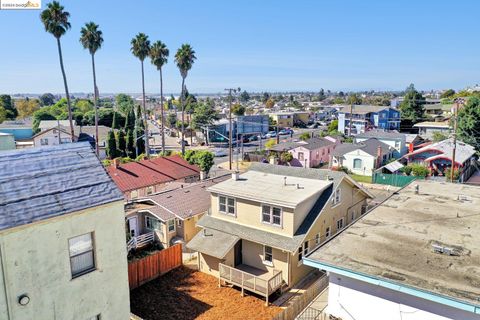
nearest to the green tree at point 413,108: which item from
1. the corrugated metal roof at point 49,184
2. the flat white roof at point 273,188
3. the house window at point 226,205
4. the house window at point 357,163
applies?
the house window at point 357,163

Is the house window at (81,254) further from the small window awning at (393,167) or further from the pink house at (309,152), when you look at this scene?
the pink house at (309,152)

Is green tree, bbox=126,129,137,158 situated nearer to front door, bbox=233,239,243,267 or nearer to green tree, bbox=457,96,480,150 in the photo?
front door, bbox=233,239,243,267

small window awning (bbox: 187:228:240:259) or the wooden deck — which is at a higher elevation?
small window awning (bbox: 187:228:240:259)

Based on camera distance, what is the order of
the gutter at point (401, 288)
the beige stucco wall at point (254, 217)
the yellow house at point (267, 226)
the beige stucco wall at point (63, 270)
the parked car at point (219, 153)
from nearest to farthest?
the gutter at point (401, 288) → the beige stucco wall at point (63, 270) → the yellow house at point (267, 226) → the beige stucco wall at point (254, 217) → the parked car at point (219, 153)

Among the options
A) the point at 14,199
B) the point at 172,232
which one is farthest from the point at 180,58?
the point at 14,199

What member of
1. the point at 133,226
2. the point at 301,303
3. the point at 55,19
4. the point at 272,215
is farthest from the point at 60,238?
the point at 55,19

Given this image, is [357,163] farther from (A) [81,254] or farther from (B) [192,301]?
(A) [81,254]

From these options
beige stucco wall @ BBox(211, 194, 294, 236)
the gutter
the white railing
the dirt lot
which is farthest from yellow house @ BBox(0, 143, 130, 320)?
the white railing
